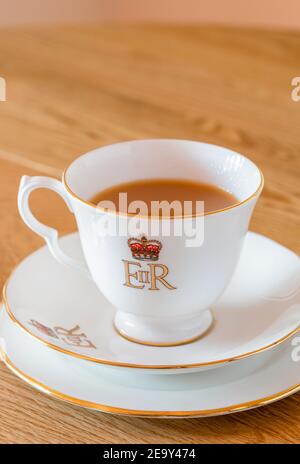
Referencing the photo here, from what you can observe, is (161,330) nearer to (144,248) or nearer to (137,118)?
(144,248)

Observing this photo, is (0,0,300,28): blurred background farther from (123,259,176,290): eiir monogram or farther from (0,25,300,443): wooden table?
(123,259,176,290): eiir monogram

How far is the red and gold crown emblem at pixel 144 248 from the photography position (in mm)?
695

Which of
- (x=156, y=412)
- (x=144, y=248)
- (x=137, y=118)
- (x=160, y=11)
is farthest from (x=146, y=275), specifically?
(x=160, y=11)

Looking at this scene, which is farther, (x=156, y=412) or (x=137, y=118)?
(x=137, y=118)

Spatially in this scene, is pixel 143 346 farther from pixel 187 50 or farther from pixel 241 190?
pixel 187 50

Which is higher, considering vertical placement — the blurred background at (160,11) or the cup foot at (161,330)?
the blurred background at (160,11)

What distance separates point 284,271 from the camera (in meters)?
0.86

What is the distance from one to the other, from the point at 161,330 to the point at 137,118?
0.65 meters

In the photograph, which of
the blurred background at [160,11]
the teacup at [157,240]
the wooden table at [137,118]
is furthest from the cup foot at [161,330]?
the blurred background at [160,11]

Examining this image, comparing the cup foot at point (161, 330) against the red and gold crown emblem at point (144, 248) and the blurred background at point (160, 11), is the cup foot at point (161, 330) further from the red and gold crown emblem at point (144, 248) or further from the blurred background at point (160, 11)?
the blurred background at point (160, 11)

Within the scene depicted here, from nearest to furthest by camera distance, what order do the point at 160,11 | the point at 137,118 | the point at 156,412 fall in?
the point at 156,412 → the point at 137,118 → the point at 160,11

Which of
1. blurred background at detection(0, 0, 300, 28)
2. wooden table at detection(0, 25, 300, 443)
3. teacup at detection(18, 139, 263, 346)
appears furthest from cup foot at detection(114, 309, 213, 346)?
blurred background at detection(0, 0, 300, 28)

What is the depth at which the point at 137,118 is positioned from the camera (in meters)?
1.34

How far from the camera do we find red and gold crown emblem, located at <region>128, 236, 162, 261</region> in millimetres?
695
